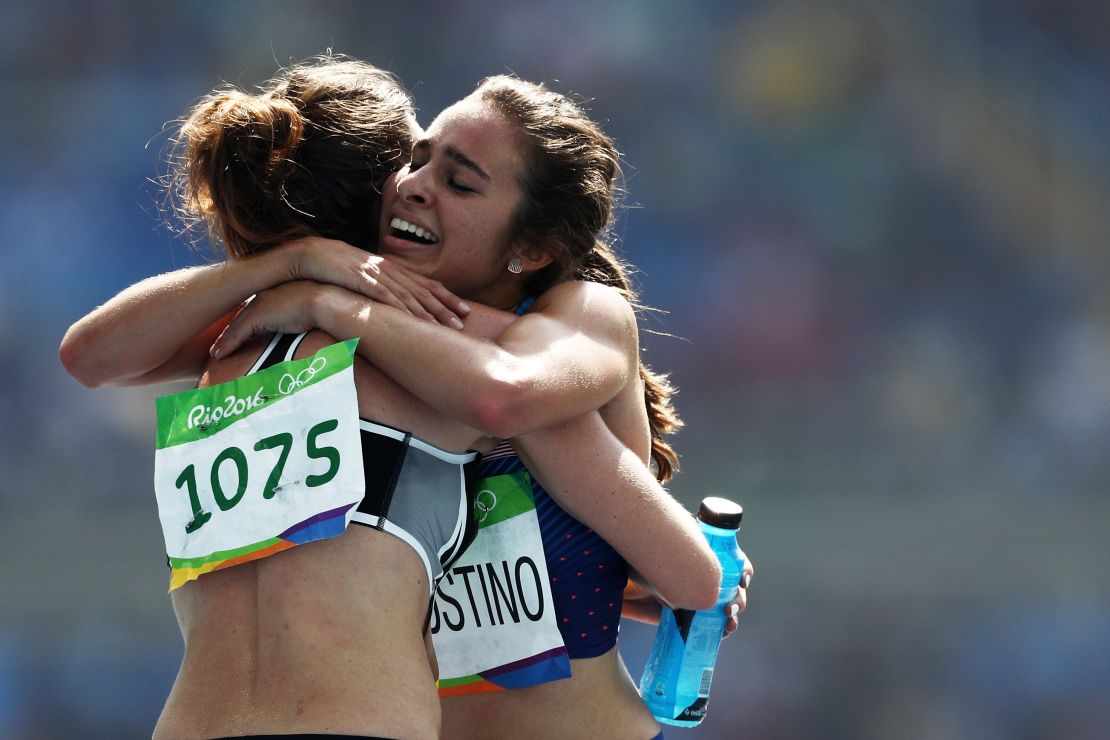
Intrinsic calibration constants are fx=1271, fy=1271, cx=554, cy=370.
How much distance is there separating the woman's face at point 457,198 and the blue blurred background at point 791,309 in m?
4.41

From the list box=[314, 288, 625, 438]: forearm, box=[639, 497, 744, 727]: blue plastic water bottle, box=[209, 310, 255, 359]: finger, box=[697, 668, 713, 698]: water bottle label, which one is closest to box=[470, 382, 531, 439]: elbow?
box=[314, 288, 625, 438]: forearm

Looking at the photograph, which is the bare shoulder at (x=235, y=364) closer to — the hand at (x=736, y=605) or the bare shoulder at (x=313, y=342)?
the bare shoulder at (x=313, y=342)

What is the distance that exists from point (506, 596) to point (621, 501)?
0.31 m

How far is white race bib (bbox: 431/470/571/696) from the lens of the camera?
2.47 metres

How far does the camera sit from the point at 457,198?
2561mm

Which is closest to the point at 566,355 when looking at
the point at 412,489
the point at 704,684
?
the point at 412,489

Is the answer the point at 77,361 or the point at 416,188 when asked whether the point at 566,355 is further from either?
the point at 77,361

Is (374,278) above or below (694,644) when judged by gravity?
above

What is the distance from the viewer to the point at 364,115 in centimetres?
258

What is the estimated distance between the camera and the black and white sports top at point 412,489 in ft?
6.88

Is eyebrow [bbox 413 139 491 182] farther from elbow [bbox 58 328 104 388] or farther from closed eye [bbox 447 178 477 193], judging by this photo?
elbow [bbox 58 328 104 388]

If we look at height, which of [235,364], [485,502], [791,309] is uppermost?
[235,364]

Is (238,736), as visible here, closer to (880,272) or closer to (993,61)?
(880,272)

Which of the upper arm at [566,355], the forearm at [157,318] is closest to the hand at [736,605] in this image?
the upper arm at [566,355]
